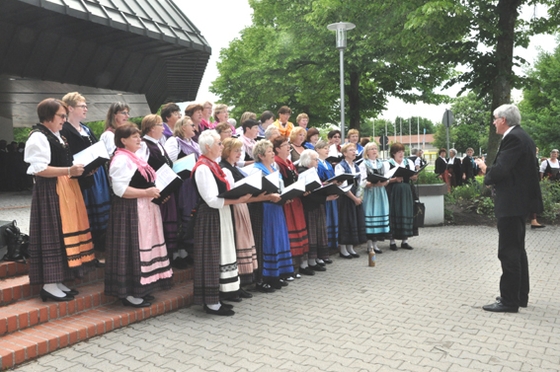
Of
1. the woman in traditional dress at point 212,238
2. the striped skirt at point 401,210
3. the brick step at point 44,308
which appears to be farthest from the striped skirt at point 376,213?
the brick step at point 44,308

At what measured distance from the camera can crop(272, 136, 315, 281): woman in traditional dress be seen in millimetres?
6973

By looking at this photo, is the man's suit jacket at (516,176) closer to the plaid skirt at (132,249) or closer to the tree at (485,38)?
the plaid skirt at (132,249)

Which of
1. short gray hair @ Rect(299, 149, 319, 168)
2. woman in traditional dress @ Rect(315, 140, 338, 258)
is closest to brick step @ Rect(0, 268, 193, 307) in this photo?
short gray hair @ Rect(299, 149, 319, 168)

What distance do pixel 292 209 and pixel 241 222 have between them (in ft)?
4.63

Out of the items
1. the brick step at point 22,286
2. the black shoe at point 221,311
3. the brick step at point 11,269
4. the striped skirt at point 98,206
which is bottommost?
the black shoe at point 221,311

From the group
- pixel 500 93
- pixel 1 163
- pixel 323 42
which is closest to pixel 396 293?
pixel 500 93

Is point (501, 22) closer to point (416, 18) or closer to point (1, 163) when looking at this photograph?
point (416, 18)

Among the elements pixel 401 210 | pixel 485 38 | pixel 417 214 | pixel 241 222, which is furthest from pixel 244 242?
pixel 485 38

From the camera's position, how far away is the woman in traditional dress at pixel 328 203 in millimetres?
8023

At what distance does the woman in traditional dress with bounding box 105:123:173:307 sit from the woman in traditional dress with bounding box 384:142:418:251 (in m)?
5.18

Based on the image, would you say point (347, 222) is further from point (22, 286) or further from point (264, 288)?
point (22, 286)

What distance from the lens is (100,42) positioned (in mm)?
11859

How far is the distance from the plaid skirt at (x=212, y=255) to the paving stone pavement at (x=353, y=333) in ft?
0.97

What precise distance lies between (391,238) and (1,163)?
16.0m
